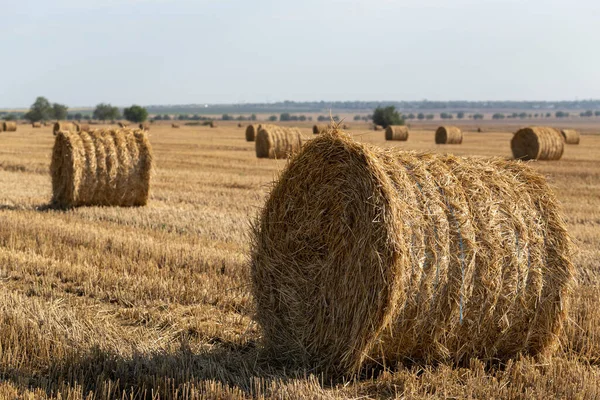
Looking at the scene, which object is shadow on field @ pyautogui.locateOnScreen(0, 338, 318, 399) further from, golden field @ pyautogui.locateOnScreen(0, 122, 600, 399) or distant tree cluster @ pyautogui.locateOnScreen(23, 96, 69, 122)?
distant tree cluster @ pyautogui.locateOnScreen(23, 96, 69, 122)

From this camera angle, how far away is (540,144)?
26359mm

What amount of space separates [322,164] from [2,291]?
3764mm

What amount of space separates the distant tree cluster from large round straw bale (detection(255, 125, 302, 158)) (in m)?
88.4

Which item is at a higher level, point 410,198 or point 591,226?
point 410,198

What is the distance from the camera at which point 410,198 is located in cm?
561

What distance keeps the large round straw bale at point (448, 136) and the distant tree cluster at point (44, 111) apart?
271 feet

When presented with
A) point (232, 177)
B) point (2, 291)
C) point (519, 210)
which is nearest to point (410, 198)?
point (519, 210)

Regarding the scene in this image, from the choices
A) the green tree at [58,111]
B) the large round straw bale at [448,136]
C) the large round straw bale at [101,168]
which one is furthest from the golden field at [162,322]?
the green tree at [58,111]

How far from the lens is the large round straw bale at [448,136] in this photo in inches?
1486

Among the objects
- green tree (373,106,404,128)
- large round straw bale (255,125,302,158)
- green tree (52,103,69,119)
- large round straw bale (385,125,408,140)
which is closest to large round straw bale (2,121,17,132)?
large round straw bale (385,125,408,140)

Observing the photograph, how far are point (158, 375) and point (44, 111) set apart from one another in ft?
371

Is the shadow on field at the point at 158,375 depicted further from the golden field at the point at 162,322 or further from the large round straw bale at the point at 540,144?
the large round straw bale at the point at 540,144

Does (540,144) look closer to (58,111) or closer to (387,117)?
(387,117)

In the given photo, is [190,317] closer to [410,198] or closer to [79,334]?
[79,334]
